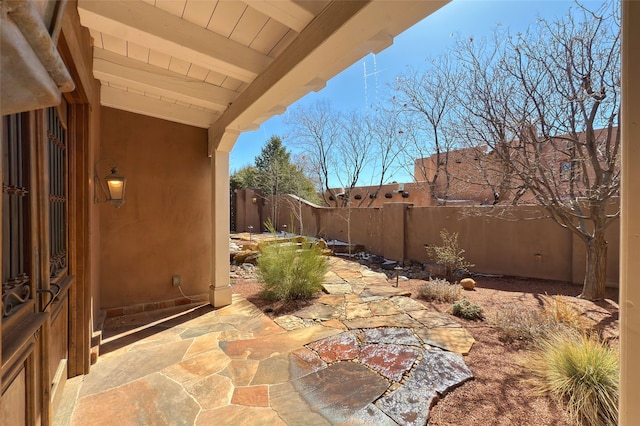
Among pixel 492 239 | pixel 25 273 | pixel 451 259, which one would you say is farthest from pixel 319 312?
pixel 492 239

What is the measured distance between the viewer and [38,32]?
47cm

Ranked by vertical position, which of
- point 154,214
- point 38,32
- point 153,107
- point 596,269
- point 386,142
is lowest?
point 596,269

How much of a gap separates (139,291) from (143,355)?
1259mm

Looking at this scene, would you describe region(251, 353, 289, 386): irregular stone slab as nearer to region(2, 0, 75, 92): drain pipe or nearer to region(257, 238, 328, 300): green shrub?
region(257, 238, 328, 300): green shrub

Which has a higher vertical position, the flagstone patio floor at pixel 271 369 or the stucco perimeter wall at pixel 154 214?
the stucco perimeter wall at pixel 154 214

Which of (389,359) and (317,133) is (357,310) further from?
(317,133)

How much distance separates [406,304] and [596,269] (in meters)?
3.30

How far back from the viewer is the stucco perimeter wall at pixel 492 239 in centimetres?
556

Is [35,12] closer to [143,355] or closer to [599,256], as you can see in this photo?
[143,355]

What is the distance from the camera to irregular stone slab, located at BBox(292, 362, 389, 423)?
1795 millimetres

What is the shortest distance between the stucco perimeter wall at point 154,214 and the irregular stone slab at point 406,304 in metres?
2.76

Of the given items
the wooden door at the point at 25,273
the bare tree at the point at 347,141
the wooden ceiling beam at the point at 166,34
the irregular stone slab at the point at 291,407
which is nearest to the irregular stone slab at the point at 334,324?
the irregular stone slab at the point at 291,407

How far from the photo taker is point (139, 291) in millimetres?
3469

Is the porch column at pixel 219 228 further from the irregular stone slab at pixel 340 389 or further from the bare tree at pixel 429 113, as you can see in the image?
the bare tree at pixel 429 113
